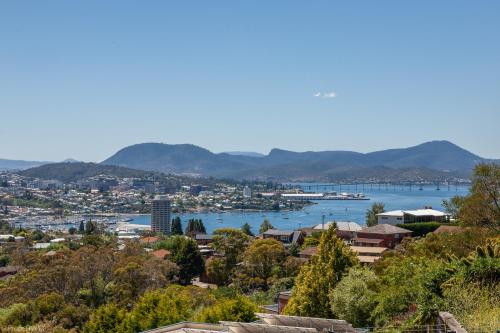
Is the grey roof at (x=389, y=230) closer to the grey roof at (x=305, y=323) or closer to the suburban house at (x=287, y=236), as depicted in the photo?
the suburban house at (x=287, y=236)

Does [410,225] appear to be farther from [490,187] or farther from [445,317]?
[445,317]

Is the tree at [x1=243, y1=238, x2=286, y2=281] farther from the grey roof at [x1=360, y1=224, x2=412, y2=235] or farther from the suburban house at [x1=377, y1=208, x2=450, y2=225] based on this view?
the suburban house at [x1=377, y1=208, x2=450, y2=225]

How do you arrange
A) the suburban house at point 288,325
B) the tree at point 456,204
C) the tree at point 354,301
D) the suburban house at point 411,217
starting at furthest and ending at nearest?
1. the suburban house at point 411,217
2. the tree at point 456,204
3. the tree at point 354,301
4. the suburban house at point 288,325

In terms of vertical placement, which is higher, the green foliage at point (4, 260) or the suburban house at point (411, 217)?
the suburban house at point (411, 217)

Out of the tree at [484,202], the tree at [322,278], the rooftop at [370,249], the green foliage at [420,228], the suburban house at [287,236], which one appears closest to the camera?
the tree at [322,278]

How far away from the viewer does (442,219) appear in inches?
1277

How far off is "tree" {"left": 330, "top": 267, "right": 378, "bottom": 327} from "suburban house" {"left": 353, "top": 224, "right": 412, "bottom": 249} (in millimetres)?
16399

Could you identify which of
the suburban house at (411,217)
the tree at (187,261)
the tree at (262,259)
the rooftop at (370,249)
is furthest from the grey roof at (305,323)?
the suburban house at (411,217)

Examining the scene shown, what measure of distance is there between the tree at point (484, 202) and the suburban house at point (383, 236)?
14070 mm

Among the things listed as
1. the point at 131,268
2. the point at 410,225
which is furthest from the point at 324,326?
the point at 410,225

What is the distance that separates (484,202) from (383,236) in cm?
1461

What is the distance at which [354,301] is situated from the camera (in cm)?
1203

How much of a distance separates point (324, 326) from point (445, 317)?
1384mm

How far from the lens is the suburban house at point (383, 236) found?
28.5m
